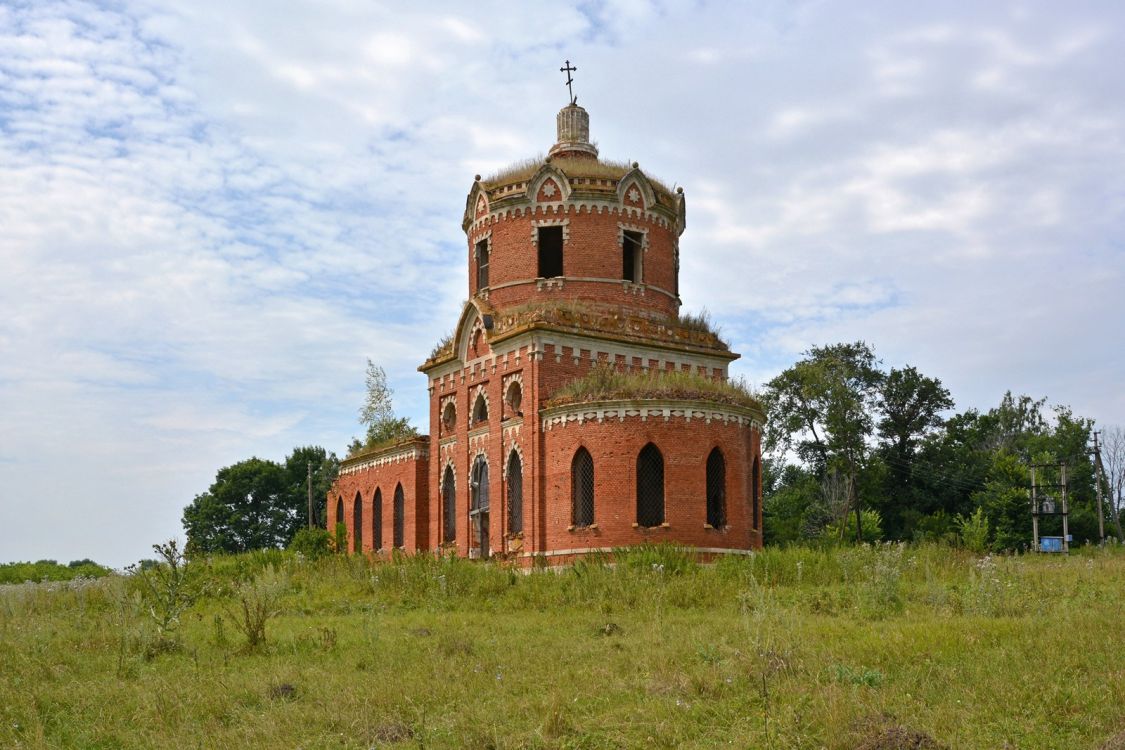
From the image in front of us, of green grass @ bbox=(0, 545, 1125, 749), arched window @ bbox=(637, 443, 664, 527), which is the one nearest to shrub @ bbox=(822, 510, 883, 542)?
arched window @ bbox=(637, 443, 664, 527)

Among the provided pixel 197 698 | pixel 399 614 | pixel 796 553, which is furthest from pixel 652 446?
pixel 197 698

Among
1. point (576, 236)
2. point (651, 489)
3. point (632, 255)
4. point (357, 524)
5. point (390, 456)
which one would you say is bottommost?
point (357, 524)

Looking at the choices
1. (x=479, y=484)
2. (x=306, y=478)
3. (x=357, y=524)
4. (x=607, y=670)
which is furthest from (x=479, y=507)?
(x=306, y=478)

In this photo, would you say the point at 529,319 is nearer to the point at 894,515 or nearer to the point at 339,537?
the point at 339,537

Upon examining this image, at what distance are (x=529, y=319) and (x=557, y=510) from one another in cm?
528

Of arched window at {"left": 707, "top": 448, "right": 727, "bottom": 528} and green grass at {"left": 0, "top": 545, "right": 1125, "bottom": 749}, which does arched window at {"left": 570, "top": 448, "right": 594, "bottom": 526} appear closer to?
arched window at {"left": 707, "top": 448, "right": 727, "bottom": 528}

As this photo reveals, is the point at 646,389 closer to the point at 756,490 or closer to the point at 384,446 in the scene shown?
the point at 756,490

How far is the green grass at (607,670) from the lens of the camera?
37.3 feet

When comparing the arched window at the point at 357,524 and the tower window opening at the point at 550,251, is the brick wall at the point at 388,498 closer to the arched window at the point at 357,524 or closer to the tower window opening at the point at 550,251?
the arched window at the point at 357,524

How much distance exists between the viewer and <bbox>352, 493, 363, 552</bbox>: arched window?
39.2 metres

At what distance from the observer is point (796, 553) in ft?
83.5

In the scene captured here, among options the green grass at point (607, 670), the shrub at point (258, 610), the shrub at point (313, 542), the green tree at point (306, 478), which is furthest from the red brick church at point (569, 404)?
the green tree at point (306, 478)

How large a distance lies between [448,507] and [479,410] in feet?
11.2

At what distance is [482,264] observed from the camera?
3497 cm
